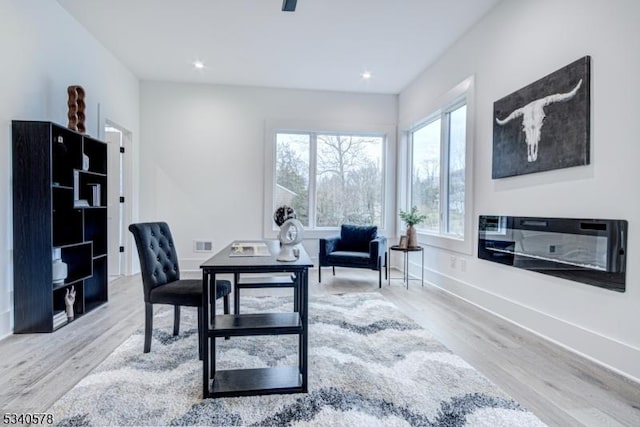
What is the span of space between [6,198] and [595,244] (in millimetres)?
4252

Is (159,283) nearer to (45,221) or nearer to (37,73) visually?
(45,221)

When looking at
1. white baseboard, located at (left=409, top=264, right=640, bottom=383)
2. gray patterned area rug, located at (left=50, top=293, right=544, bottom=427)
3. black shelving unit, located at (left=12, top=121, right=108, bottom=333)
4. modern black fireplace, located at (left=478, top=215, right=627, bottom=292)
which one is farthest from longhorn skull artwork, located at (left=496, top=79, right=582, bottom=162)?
black shelving unit, located at (left=12, top=121, right=108, bottom=333)

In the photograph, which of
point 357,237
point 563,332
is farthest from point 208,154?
point 563,332

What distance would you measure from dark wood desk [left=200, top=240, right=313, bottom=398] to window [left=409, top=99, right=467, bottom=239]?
109 inches

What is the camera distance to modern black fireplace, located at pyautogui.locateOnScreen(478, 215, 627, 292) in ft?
7.08

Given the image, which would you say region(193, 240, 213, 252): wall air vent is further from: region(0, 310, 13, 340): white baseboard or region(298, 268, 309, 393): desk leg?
region(298, 268, 309, 393): desk leg

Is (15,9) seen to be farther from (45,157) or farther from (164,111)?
(164,111)

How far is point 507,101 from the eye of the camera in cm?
316

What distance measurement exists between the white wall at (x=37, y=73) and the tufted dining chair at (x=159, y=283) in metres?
1.24

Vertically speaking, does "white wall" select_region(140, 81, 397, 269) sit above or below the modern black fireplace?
above

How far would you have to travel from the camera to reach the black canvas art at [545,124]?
7.91 ft

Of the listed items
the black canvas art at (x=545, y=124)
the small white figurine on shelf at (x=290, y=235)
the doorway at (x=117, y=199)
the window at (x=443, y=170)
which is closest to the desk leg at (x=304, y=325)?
the small white figurine on shelf at (x=290, y=235)

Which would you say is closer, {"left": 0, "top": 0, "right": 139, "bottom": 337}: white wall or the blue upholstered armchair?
{"left": 0, "top": 0, "right": 139, "bottom": 337}: white wall

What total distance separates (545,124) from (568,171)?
1.45 feet
